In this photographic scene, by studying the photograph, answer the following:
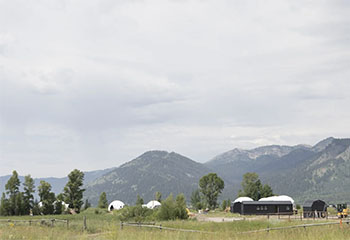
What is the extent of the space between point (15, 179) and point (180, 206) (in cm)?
3749

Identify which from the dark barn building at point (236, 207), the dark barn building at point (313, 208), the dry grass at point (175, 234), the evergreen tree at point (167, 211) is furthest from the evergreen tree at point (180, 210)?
the dark barn building at point (236, 207)

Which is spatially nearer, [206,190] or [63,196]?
A: [63,196]

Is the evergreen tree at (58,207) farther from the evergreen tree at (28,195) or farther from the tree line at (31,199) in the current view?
the evergreen tree at (28,195)

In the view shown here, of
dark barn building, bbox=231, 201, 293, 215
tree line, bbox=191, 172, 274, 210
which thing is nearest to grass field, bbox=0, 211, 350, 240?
dark barn building, bbox=231, 201, 293, 215

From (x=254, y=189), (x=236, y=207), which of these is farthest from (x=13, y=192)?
(x=254, y=189)

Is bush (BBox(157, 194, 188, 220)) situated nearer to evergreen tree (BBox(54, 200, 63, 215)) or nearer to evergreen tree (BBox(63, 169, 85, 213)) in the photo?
evergreen tree (BBox(54, 200, 63, 215))

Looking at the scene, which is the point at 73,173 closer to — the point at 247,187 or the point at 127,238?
the point at 247,187

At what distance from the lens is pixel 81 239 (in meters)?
14.4

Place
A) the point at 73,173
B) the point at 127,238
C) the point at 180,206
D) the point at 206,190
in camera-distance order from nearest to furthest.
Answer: the point at 127,238, the point at 180,206, the point at 73,173, the point at 206,190

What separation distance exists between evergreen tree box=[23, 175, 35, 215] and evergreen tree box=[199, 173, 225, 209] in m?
49.2

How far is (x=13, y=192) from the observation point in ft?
238

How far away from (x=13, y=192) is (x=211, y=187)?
54.6m

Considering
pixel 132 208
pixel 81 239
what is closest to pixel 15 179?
pixel 132 208

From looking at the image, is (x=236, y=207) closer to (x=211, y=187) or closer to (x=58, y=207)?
(x=211, y=187)
